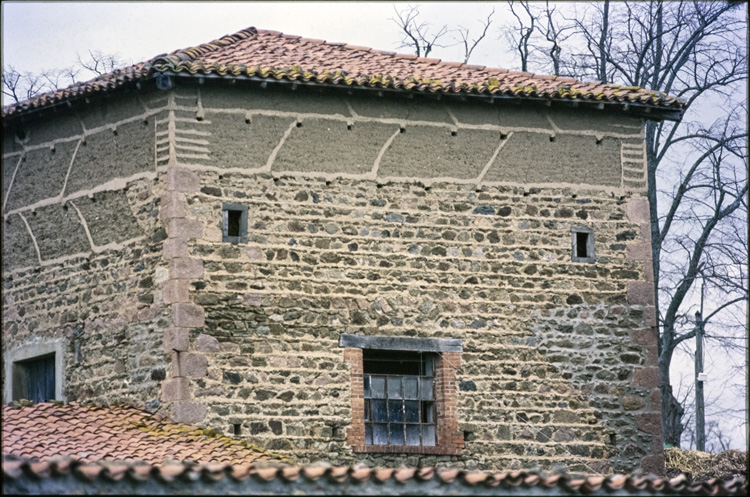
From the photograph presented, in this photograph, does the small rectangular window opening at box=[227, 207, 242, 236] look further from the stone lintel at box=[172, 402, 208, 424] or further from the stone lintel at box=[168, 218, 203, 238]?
the stone lintel at box=[172, 402, 208, 424]

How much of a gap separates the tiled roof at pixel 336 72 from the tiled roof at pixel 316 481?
6.33 metres

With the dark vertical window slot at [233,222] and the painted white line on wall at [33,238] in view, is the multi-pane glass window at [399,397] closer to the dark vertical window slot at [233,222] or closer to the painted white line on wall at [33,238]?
the dark vertical window slot at [233,222]

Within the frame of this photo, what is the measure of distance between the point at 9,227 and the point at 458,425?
21.6 feet

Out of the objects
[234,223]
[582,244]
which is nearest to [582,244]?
[582,244]

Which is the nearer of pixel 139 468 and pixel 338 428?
pixel 139 468

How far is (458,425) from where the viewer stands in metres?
16.1

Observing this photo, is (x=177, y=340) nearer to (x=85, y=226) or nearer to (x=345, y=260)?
(x=345, y=260)

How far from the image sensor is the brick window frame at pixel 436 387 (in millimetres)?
15820

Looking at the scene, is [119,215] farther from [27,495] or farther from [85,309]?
[27,495]

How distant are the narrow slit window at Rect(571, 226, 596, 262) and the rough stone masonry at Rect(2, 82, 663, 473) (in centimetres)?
7

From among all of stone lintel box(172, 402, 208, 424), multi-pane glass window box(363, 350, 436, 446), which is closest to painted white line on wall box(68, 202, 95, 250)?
stone lintel box(172, 402, 208, 424)

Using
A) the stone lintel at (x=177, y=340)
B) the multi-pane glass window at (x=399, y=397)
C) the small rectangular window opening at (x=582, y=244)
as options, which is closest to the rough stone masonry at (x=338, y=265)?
the stone lintel at (x=177, y=340)

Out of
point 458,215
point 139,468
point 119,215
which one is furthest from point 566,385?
point 139,468

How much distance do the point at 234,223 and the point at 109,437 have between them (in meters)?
2.99
